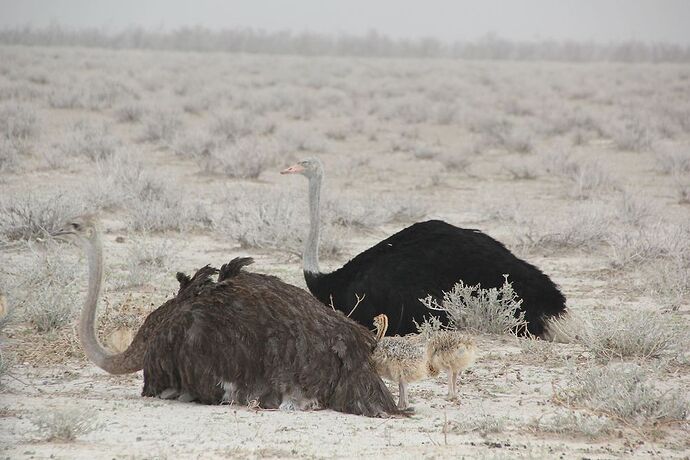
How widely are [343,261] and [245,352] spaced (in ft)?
18.0

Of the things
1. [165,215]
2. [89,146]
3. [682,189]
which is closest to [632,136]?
[682,189]

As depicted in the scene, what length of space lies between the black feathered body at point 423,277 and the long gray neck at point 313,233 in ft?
0.64

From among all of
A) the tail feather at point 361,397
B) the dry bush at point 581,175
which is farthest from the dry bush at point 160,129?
the tail feather at point 361,397

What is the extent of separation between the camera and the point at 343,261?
11102 mm

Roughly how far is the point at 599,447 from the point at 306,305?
165cm

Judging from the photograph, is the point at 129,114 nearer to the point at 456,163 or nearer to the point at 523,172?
the point at 456,163

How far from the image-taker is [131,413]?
5551mm

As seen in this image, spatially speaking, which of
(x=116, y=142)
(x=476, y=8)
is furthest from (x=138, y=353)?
(x=476, y=8)

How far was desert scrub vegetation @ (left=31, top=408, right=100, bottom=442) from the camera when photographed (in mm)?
5027

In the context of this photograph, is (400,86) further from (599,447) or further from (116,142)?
(599,447)

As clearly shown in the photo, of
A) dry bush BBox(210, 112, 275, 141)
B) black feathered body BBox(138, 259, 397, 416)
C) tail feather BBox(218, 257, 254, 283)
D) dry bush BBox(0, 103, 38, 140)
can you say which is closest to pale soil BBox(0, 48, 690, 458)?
black feathered body BBox(138, 259, 397, 416)

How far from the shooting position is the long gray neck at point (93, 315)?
5.90 meters

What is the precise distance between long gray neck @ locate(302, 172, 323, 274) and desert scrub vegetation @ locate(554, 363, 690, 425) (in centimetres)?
246

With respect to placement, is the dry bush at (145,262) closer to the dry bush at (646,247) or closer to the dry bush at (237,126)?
the dry bush at (646,247)
